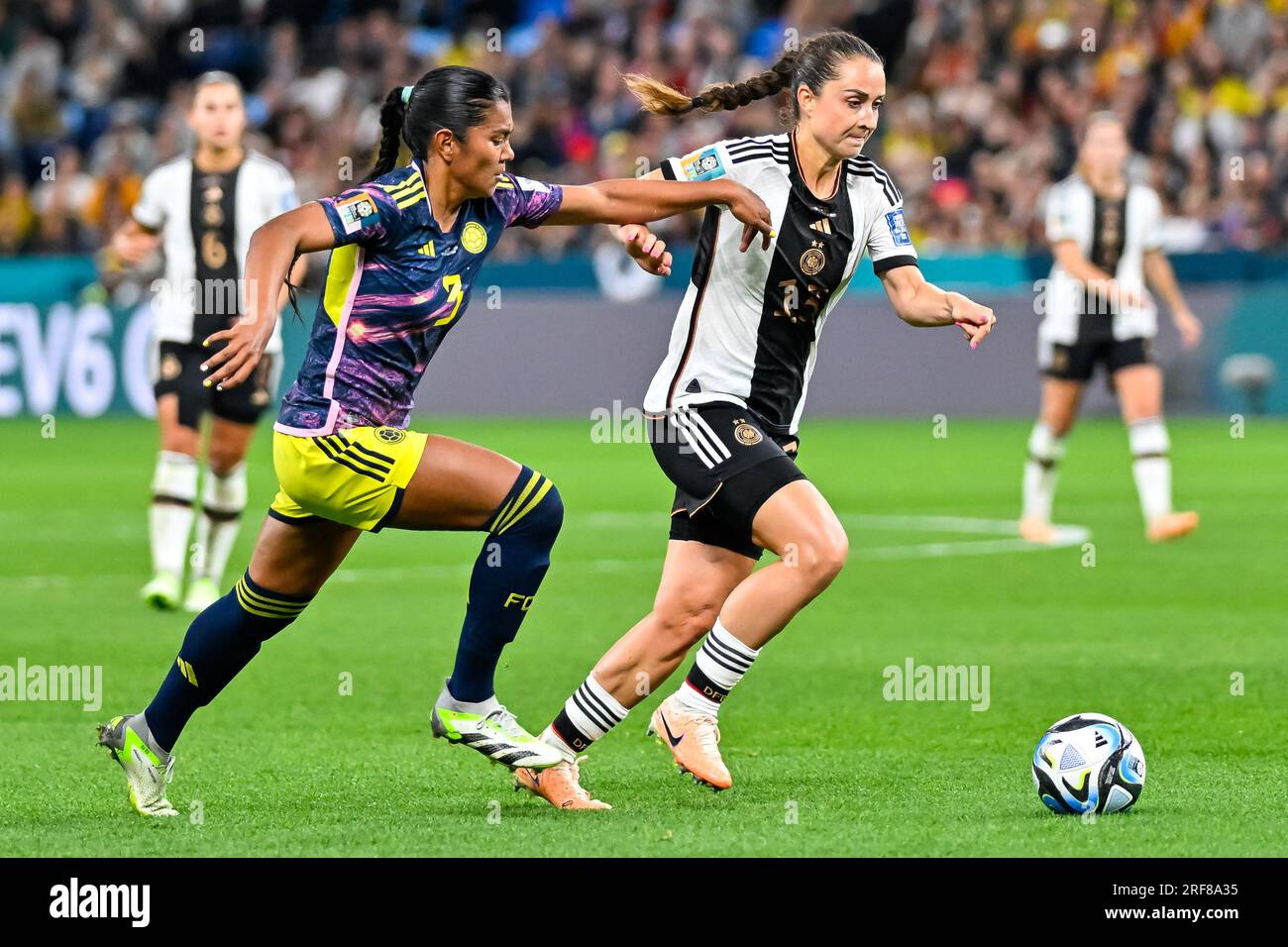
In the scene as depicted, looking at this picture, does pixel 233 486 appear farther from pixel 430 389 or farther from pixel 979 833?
pixel 430 389

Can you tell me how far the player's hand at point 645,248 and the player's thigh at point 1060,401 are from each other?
739 centimetres

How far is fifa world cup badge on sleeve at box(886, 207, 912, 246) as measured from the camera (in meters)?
6.47

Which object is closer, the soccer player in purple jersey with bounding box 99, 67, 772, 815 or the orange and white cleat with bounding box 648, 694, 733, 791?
the soccer player in purple jersey with bounding box 99, 67, 772, 815

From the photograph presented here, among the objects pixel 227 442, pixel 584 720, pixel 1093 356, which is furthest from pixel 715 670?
pixel 1093 356

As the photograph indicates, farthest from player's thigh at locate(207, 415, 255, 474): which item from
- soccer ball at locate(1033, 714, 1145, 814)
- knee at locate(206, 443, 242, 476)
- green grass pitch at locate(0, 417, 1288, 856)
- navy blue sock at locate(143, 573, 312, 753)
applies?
soccer ball at locate(1033, 714, 1145, 814)

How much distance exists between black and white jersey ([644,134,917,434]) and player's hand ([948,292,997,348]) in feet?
1.46

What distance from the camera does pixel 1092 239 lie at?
526 inches

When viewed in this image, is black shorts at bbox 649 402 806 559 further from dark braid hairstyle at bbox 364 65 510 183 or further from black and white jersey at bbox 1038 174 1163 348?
black and white jersey at bbox 1038 174 1163 348

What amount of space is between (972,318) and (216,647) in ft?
7.54

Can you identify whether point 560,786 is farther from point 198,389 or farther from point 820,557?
point 198,389

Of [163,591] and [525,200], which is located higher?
[525,200]

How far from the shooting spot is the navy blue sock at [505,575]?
581 cm

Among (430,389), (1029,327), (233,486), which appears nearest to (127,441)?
(430,389)

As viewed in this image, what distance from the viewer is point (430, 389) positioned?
22547mm
